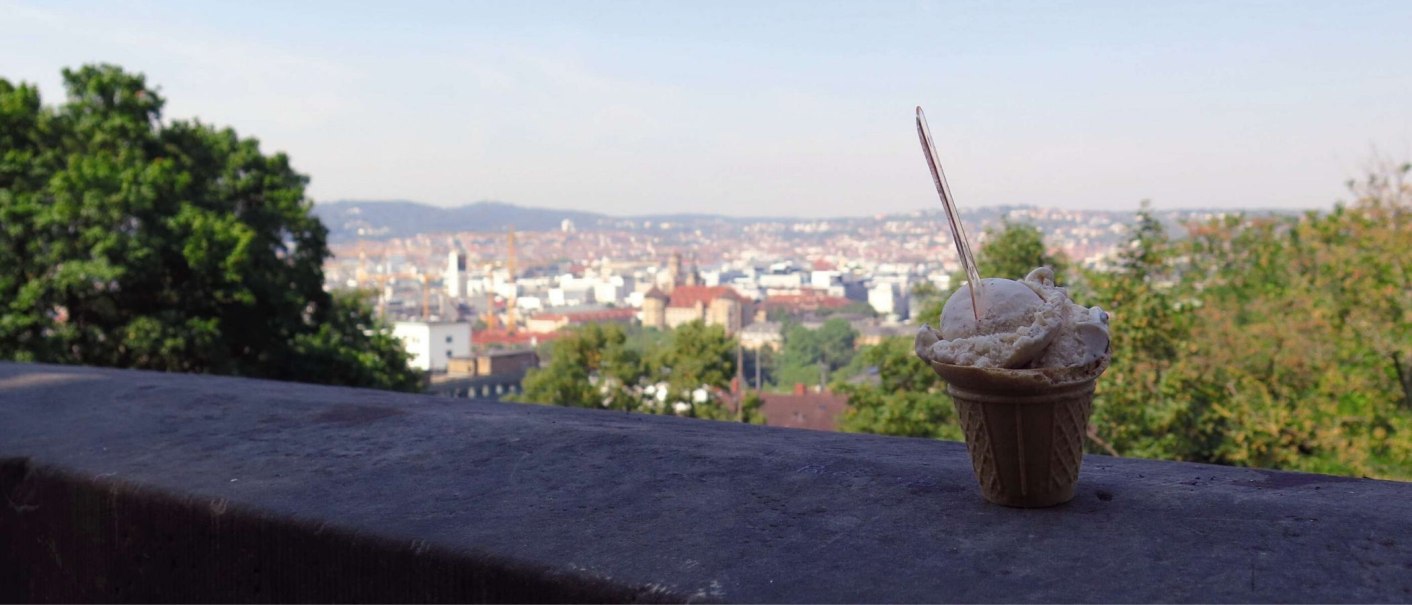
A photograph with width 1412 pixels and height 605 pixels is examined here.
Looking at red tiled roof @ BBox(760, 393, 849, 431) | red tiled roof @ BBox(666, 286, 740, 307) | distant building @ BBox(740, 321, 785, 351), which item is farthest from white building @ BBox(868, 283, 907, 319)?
red tiled roof @ BBox(760, 393, 849, 431)

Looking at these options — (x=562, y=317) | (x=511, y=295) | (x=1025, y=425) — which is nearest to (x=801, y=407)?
(x=562, y=317)

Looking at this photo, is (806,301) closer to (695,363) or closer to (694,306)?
(694,306)

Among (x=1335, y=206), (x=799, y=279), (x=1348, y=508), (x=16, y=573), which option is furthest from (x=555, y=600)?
(x=799, y=279)

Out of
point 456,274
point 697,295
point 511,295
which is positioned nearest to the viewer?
point 697,295

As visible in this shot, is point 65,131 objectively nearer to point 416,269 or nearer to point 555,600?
point 555,600

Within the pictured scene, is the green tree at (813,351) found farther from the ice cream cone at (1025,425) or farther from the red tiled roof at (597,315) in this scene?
the ice cream cone at (1025,425)

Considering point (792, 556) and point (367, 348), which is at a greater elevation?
point (792, 556)

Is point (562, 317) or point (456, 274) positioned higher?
point (456, 274)
